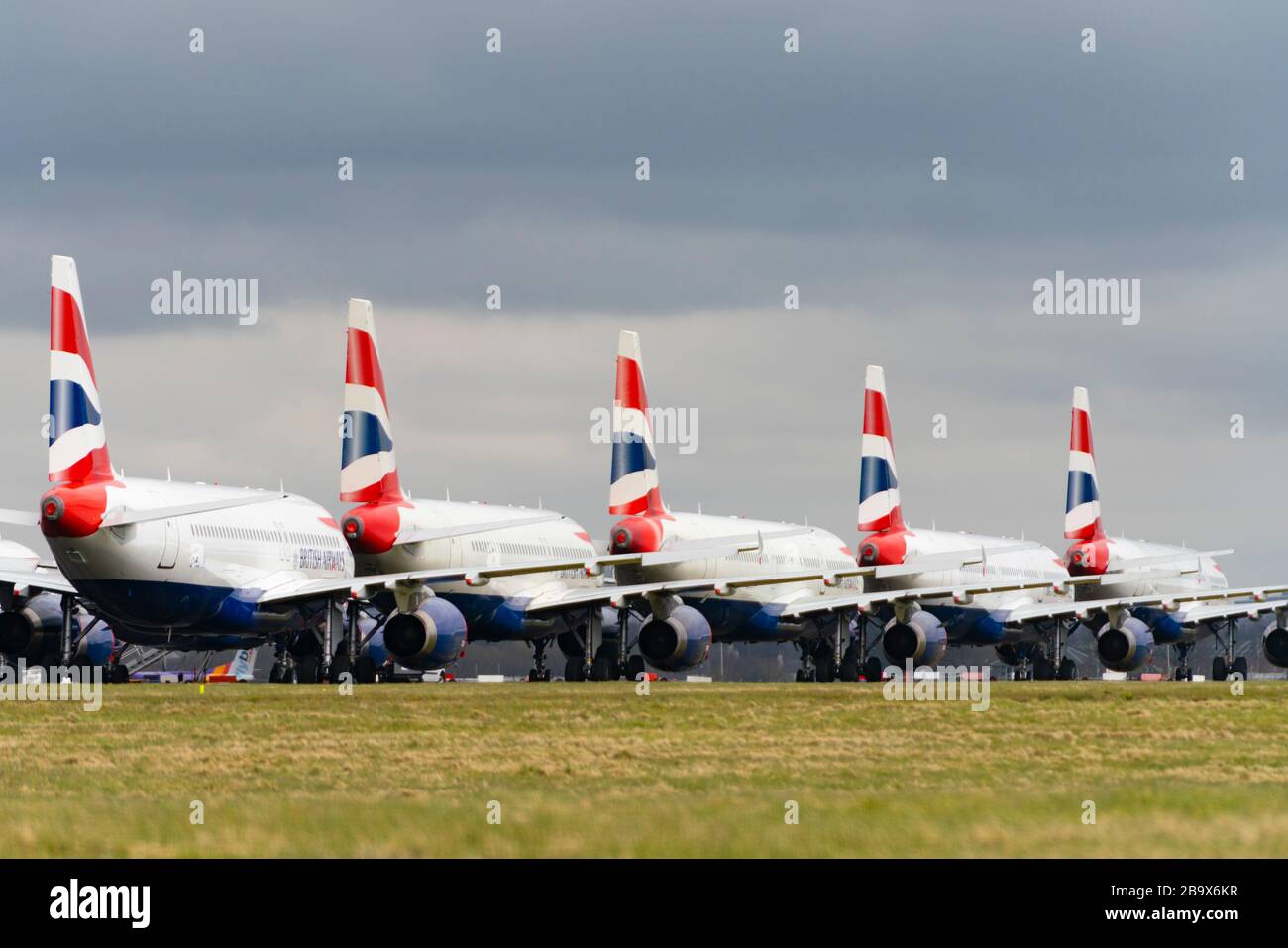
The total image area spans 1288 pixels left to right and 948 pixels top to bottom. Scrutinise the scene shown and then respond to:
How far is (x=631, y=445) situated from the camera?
271 feet

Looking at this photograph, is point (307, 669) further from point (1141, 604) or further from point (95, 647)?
point (1141, 604)

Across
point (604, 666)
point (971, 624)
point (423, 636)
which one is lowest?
point (604, 666)

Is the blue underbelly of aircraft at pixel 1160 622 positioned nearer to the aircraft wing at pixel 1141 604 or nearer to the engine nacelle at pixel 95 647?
the aircraft wing at pixel 1141 604

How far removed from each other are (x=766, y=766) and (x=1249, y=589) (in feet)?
264

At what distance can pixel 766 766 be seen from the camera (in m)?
28.5

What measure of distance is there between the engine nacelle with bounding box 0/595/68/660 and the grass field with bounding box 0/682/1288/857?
2344 cm

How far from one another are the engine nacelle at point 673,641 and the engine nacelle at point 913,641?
46.0 ft

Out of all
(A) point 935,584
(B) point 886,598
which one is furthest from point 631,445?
(A) point 935,584

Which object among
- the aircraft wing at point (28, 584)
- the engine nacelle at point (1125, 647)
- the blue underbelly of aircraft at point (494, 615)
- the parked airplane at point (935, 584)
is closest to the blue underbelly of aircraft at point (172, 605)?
the aircraft wing at point (28, 584)

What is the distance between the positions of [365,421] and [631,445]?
1366cm
